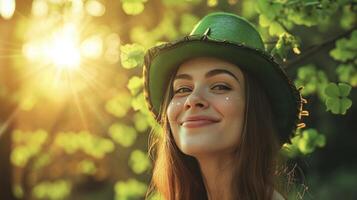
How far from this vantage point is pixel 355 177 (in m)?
14.3

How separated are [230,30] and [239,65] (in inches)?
6.2

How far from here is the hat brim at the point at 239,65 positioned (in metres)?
3.14

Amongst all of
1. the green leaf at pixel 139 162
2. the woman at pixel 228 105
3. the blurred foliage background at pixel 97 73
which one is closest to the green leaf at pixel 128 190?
the blurred foliage background at pixel 97 73

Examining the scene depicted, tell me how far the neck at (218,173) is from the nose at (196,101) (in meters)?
0.22

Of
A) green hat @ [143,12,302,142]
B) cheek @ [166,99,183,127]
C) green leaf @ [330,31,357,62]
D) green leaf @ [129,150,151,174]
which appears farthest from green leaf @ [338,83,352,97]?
green leaf @ [129,150,151,174]

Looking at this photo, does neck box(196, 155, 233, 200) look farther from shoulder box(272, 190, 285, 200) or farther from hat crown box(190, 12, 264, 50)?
hat crown box(190, 12, 264, 50)

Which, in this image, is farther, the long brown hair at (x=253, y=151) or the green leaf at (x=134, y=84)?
the green leaf at (x=134, y=84)

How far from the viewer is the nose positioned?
3154 millimetres

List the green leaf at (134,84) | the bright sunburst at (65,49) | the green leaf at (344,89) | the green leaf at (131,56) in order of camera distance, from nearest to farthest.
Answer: the green leaf at (344,89) < the green leaf at (131,56) < the green leaf at (134,84) < the bright sunburst at (65,49)

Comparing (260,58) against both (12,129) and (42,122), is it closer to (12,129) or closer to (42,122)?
(12,129)

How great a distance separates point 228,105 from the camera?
3150mm

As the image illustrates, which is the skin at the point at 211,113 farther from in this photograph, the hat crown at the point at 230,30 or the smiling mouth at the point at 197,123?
the hat crown at the point at 230,30

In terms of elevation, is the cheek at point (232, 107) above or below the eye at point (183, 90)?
below

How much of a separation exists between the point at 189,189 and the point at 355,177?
1129 cm
